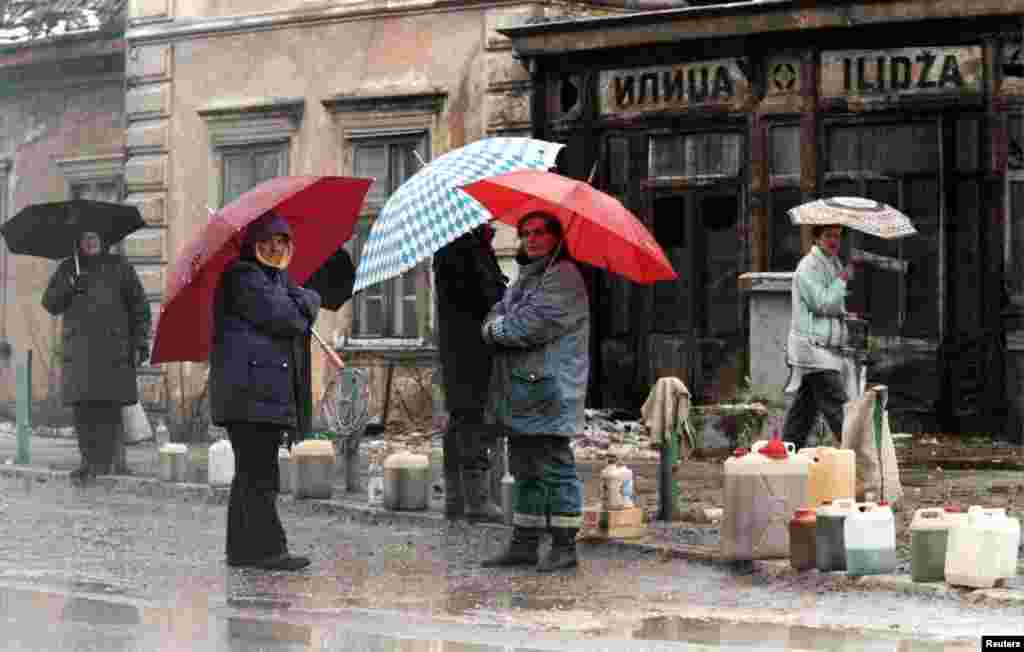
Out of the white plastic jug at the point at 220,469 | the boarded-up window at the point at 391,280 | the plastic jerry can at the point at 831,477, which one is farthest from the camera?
the boarded-up window at the point at 391,280

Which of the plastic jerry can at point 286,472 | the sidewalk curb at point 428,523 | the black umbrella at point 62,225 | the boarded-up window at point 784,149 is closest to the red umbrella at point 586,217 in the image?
the sidewalk curb at point 428,523

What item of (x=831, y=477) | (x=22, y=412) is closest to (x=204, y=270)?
(x=831, y=477)

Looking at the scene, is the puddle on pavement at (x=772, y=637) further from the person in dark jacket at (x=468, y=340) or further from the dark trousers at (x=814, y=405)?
the dark trousers at (x=814, y=405)

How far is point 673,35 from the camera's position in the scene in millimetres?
22406

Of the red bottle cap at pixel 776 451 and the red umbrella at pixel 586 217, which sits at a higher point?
the red umbrella at pixel 586 217

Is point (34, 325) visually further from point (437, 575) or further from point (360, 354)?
point (437, 575)

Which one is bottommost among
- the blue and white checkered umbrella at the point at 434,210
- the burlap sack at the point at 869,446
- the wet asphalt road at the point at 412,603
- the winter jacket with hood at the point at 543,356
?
the wet asphalt road at the point at 412,603

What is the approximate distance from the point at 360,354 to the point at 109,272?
638cm

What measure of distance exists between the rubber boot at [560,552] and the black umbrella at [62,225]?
22.1 feet

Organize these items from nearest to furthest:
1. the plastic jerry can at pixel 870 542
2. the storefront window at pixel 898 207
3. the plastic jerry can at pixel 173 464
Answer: the plastic jerry can at pixel 870 542 < the plastic jerry can at pixel 173 464 < the storefront window at pixel 898 207

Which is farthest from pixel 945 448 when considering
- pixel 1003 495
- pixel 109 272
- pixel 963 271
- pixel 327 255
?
pixel 327 255

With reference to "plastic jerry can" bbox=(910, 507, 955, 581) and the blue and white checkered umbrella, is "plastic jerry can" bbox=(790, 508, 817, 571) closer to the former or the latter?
"plastic jerry can" bbox=(910, 507, 955, 581)

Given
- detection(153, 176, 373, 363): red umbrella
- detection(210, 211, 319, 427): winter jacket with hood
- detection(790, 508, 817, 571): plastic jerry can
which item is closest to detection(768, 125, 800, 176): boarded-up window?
detection(153, 176, 373, 363): red umbrella

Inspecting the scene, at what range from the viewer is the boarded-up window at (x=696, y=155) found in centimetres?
2245
